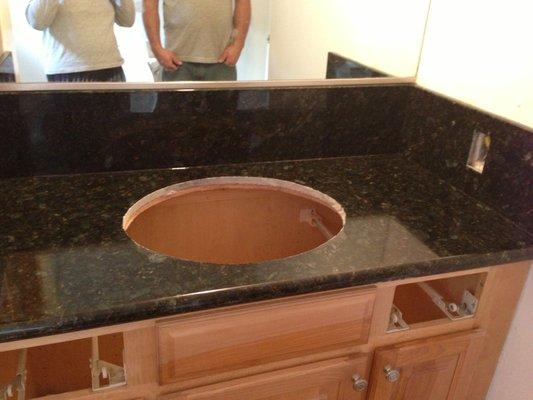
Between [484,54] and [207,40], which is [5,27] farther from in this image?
[484,54]

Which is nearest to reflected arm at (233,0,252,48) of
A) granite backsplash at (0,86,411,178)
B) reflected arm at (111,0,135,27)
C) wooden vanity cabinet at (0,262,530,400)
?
granite backsplash at (0,86,411,178)

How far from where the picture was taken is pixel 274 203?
1226 mm

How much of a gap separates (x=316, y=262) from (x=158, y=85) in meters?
0.55

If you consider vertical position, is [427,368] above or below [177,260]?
below

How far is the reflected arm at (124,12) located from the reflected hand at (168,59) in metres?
0.09

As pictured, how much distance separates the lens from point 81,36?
102cm

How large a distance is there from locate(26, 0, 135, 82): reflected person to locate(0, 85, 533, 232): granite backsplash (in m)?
0.05

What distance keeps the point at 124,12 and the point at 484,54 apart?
2.57ft

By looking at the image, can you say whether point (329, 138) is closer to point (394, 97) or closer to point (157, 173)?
point (394, 97)

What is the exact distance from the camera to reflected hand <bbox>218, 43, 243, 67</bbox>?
1133mm

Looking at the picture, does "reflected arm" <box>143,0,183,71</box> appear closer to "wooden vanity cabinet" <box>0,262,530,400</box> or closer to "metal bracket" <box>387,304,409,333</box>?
"wooden vanity cabinet" <box>0,262,530,400</box>

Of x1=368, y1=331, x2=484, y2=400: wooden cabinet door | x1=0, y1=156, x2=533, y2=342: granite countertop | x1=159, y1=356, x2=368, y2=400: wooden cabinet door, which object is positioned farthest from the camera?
x1=368, y1=331, x2=484, y2=400: wooden cabinet door

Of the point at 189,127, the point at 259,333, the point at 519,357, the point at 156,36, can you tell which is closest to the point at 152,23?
the point at 156,36

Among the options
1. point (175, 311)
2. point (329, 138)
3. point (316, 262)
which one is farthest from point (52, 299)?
point (329, 138)
